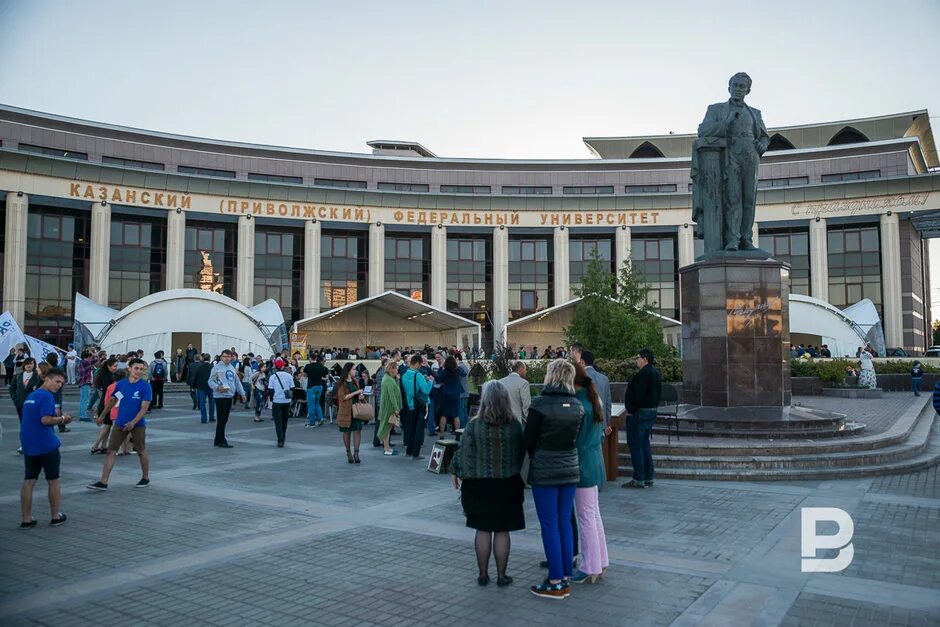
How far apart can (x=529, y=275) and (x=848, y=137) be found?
2902 centimetres

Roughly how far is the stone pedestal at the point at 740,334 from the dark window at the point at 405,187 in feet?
138

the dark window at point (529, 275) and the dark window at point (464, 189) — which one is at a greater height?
the dark window at point (464, 189)

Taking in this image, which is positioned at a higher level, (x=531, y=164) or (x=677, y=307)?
(x=531, y=164)

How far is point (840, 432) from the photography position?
12.6 metres

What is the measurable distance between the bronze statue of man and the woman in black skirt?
31.9 ft

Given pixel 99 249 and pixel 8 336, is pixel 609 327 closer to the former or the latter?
pixel 8 336

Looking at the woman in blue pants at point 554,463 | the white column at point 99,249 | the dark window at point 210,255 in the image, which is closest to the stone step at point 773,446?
the woman in blue pants at point 554,463

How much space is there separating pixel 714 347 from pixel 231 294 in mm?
42772

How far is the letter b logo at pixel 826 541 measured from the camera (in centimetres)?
636

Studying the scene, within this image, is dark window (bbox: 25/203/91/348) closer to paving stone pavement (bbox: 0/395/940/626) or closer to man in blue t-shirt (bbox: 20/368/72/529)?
paving stone pavement (bbox: 0/395/940/626)

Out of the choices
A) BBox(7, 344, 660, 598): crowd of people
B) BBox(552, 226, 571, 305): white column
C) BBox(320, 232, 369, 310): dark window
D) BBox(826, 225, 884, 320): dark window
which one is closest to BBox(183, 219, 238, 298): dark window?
BBox(320, 232, 369, 310): dark window

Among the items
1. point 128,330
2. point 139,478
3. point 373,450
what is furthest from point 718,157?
point 128,330

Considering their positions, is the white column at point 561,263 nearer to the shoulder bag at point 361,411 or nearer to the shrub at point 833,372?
the shrub at point 833,372

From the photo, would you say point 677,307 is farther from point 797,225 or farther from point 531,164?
point 531,164
